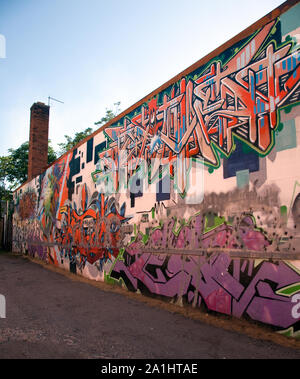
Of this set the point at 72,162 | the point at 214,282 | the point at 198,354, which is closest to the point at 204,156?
the point at 214,282

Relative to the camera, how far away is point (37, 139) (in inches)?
657

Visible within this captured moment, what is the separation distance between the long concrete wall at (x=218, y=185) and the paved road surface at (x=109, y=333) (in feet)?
2.02

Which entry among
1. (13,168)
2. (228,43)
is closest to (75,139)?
(13,168)

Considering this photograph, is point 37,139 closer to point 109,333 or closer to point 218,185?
point 218,185

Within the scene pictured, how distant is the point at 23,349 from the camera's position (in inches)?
138

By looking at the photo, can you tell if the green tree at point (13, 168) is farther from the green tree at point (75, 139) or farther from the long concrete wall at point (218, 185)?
the long concrete wall at point (218, 185)

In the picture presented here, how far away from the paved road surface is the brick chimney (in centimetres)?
1126

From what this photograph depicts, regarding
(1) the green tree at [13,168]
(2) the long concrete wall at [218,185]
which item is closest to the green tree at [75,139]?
(1) the green tree at [13,168]

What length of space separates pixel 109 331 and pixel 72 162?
26.4 ft

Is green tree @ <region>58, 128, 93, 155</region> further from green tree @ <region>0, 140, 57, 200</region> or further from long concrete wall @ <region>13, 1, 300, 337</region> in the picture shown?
long concrete wall @ <region>13, 1, 300, 337</region>

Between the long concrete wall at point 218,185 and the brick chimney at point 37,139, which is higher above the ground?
the brick chimney at point 37,139

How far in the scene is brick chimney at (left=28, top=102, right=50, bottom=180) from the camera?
1652cm

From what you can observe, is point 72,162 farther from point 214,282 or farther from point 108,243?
point 214,282

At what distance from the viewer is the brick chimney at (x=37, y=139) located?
1652 centimetres
